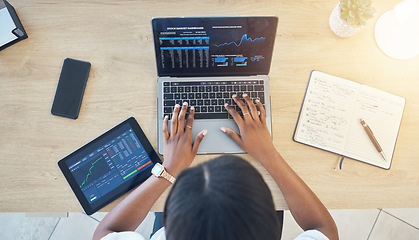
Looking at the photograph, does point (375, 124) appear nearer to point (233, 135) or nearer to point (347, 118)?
point (347, 118)

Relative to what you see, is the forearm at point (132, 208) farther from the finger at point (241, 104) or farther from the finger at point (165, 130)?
the finger at point (241, 104)

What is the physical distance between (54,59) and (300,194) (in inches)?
34.9

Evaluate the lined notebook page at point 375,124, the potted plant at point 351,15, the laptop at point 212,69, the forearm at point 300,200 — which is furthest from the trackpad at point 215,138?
the potted plant at point 351,15

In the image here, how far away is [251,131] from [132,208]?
415mm

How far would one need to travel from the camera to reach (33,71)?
3.00ft

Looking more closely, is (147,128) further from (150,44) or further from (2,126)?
(2,126)

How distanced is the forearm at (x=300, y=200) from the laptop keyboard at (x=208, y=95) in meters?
0.20

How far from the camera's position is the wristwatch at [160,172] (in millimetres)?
813

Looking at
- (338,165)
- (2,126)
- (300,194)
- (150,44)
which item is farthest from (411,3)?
(2,126)

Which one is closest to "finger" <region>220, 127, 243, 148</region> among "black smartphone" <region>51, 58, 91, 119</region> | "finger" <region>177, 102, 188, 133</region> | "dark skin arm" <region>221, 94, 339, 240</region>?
"dark skin arm" <region>221, 94, 339, 240</region>

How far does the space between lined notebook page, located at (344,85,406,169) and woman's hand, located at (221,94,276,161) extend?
26 cm

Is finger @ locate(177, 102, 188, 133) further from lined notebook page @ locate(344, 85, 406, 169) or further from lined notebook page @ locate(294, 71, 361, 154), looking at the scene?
lined notebook page @ locate(344, 85, 406, 169)

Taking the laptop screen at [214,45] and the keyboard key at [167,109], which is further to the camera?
the keyboard key at [167,109]

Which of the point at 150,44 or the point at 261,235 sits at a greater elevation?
the point at 150,44
